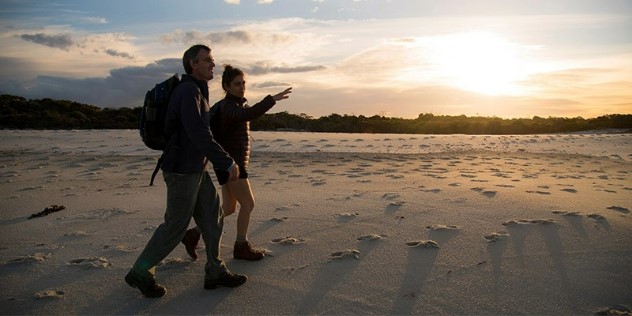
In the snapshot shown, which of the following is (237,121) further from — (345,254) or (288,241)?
(345,254)

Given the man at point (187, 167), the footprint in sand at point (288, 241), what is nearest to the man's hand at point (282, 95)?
Result: the man at point (187, 167)

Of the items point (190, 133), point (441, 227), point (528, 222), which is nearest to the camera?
point (190, 133)

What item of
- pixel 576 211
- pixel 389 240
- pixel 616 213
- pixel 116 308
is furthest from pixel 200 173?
pixel 616 213

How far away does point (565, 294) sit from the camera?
3.47 meters

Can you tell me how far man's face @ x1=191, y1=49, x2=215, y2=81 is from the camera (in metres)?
3.52

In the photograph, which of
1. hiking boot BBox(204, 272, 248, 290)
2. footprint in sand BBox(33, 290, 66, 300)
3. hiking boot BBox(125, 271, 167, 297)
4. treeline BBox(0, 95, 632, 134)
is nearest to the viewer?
hiking boot BBox(125, 271, 167, 297)

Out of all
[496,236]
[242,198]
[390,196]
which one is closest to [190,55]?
[242,198]

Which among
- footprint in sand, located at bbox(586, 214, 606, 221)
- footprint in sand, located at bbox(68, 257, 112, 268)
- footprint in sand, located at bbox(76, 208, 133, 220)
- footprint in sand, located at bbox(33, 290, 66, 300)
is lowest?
footprint in sand, located at bbox(33, 290, 66, 300)

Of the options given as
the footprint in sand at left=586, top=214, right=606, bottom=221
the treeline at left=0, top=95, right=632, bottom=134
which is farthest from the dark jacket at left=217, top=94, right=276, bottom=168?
the treeline at left=0, top=95, right=632, bottom=134

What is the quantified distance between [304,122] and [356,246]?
29.2m

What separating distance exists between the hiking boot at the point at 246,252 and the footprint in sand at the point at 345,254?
66 cm

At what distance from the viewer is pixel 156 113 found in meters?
3.37

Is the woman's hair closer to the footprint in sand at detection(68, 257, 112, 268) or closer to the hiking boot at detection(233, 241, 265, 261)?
the hiking boot at detection(233, 241, 265, 261)

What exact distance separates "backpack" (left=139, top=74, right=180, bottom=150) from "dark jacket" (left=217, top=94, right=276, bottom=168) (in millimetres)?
773
